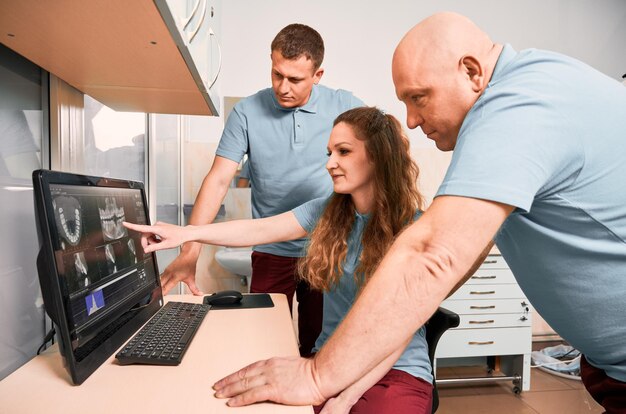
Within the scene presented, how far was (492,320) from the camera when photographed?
2.57 metres

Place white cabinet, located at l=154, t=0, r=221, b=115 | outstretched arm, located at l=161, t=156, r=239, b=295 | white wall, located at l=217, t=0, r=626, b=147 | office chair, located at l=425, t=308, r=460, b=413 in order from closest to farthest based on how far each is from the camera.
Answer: white cabinet, located at l=154, t=0, r=221, b=115 < office chair, located at l=425, t=308, r=460, b=413 < outstretched arm, located at l=161, t=156, r=239, b=295 < white wall, located at l=217, t=0, r=626, b=147

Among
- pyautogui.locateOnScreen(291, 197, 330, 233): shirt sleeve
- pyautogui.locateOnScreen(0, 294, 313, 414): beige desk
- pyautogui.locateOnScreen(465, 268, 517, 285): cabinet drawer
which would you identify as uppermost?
pyautogui.locateOnScreen(291, 197, 330, 233): shirt sleeve

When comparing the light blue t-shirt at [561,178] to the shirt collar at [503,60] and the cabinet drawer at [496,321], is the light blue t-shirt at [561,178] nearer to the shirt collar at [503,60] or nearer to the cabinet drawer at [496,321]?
the shirt collar at [503,60]

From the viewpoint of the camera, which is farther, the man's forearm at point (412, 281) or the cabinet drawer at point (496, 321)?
the cabinet drawer at point (496, 321)

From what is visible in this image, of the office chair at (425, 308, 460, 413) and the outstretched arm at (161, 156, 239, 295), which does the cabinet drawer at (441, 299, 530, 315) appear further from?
the outstretched arm at (161, 156, 239, 295)

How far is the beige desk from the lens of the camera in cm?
69

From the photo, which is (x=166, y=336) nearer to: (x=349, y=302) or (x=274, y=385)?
(x=274, y=385)

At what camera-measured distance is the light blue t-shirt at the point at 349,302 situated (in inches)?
46.3

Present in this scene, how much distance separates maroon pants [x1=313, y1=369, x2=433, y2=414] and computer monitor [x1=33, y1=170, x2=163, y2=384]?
514 millimetres

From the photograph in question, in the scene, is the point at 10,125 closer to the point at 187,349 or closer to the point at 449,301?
the point at 187,349

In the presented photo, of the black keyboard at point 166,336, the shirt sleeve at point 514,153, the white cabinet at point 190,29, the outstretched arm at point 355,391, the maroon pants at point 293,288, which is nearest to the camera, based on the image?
the shirt sleeve at point 514,153

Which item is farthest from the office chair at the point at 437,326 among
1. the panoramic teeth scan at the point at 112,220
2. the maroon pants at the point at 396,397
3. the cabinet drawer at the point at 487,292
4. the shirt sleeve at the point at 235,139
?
the cabinet drawer at the point at 487,292

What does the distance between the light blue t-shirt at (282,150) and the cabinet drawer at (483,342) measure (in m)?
1.23

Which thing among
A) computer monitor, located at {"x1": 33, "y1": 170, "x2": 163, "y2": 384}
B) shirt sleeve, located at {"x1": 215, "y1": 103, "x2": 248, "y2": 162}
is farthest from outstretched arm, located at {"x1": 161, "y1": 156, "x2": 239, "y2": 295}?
computer monitor, located at {"x1": 33, "y1": 170, "x2": 163, "y2": 384}
